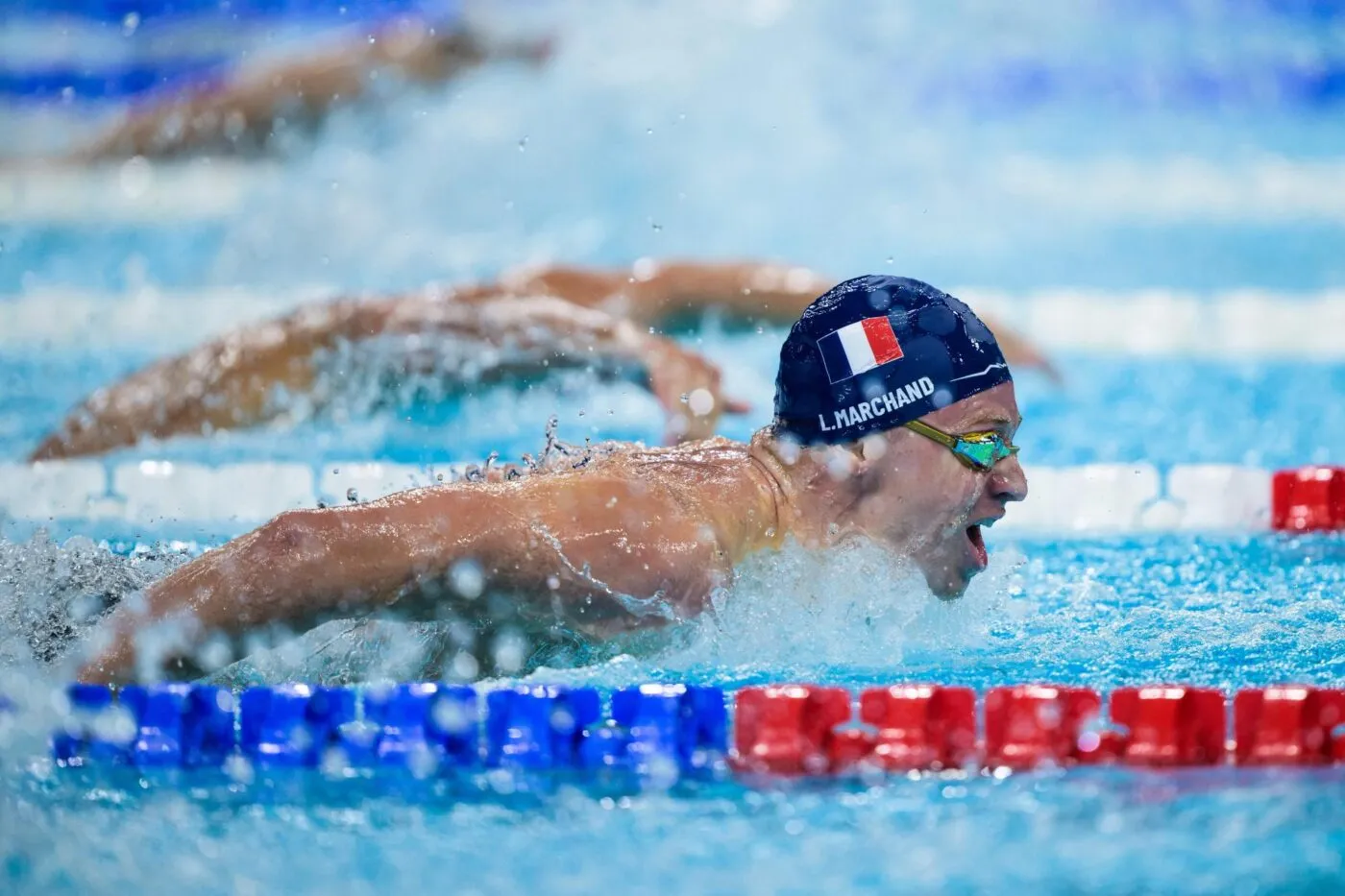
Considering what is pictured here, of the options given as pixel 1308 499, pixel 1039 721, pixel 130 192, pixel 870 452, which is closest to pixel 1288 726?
pixel 1039 721

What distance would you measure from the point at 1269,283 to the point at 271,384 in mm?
3893

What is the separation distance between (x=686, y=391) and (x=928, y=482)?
1196 mm

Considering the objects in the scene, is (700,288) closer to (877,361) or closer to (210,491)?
(210,491)

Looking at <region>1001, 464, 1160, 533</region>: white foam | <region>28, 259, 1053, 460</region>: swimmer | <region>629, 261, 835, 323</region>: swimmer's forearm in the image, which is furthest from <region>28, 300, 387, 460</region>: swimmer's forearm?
<region>1001, 464, 1160, 533</region>: white foam

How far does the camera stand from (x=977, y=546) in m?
2.65

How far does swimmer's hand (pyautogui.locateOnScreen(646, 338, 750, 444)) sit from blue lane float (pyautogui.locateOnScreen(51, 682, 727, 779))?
120cm

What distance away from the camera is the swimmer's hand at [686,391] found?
3533 millimetres

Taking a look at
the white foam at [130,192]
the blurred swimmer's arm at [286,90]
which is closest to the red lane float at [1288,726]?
the white foam at [130,192]

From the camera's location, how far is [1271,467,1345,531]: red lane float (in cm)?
371

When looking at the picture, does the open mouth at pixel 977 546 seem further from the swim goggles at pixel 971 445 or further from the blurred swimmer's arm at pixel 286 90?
the blurred swimmer's arm at pixel 286 90

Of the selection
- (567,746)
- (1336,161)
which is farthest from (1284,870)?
(1336,161)

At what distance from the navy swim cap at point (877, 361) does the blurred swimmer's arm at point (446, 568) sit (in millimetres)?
302

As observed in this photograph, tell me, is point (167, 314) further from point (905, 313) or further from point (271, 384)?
point (905, 313)

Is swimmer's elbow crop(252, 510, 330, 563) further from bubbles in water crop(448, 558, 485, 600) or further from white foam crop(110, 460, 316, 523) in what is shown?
white foam crop(110, 460, 316, 523)
